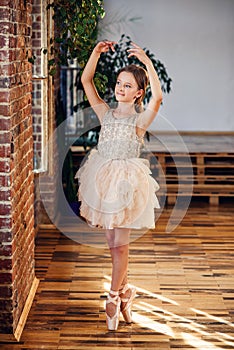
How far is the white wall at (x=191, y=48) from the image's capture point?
31.3ft

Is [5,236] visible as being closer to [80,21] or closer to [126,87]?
[126,87]

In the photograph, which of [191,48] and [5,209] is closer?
[5,209]

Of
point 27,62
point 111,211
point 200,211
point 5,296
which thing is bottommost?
point 200,211

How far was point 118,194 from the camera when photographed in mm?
3953

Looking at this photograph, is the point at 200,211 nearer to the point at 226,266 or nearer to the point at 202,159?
the point at 202,159

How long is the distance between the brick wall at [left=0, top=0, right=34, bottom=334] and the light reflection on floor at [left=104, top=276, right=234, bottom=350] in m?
0.71

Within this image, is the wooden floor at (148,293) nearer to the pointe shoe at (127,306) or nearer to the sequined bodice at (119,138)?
the pointe shoe at (127,306)

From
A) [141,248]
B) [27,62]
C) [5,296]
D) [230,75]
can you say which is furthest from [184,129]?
[5,296]

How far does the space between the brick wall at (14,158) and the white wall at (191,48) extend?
519 cm

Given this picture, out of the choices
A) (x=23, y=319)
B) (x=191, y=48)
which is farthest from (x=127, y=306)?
(x=191, y=48)

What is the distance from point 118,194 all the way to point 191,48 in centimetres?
602

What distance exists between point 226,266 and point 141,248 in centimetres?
78

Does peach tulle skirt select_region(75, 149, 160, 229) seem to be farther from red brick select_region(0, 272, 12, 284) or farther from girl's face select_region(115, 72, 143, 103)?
red brick select_region(0, 272, 12, 284)

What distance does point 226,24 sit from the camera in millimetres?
9586
